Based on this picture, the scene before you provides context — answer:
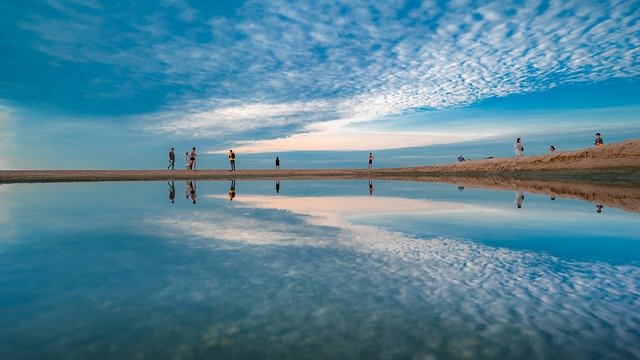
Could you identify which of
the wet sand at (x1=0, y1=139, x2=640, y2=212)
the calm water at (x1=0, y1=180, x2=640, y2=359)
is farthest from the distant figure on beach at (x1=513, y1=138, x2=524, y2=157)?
the calm water at (x1=0, y1=180, x2=640, y2=359)

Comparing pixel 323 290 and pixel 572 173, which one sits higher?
pixel 572 173

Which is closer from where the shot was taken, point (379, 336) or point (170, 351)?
point (170, 351)

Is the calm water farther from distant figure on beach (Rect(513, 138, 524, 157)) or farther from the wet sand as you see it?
distant figure on beach (Rect(513, 138, 524, 157))

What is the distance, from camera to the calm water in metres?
3.50

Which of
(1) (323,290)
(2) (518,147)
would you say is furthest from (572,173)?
(1) (323,290)

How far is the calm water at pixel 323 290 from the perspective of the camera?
11.5 ft

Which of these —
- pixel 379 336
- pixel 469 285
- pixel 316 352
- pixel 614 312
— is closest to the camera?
pixel 316 352

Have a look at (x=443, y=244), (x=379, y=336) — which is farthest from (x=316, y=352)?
(x=443, y=244)

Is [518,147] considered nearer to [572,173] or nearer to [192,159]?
[572,173]

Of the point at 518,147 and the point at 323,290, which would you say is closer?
the point at 323,290

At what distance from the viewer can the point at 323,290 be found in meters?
4.92

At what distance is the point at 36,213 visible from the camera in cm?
1256

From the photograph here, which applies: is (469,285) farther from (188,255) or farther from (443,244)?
(188,255)

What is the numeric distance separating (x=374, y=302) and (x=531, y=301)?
1699 millimetres
